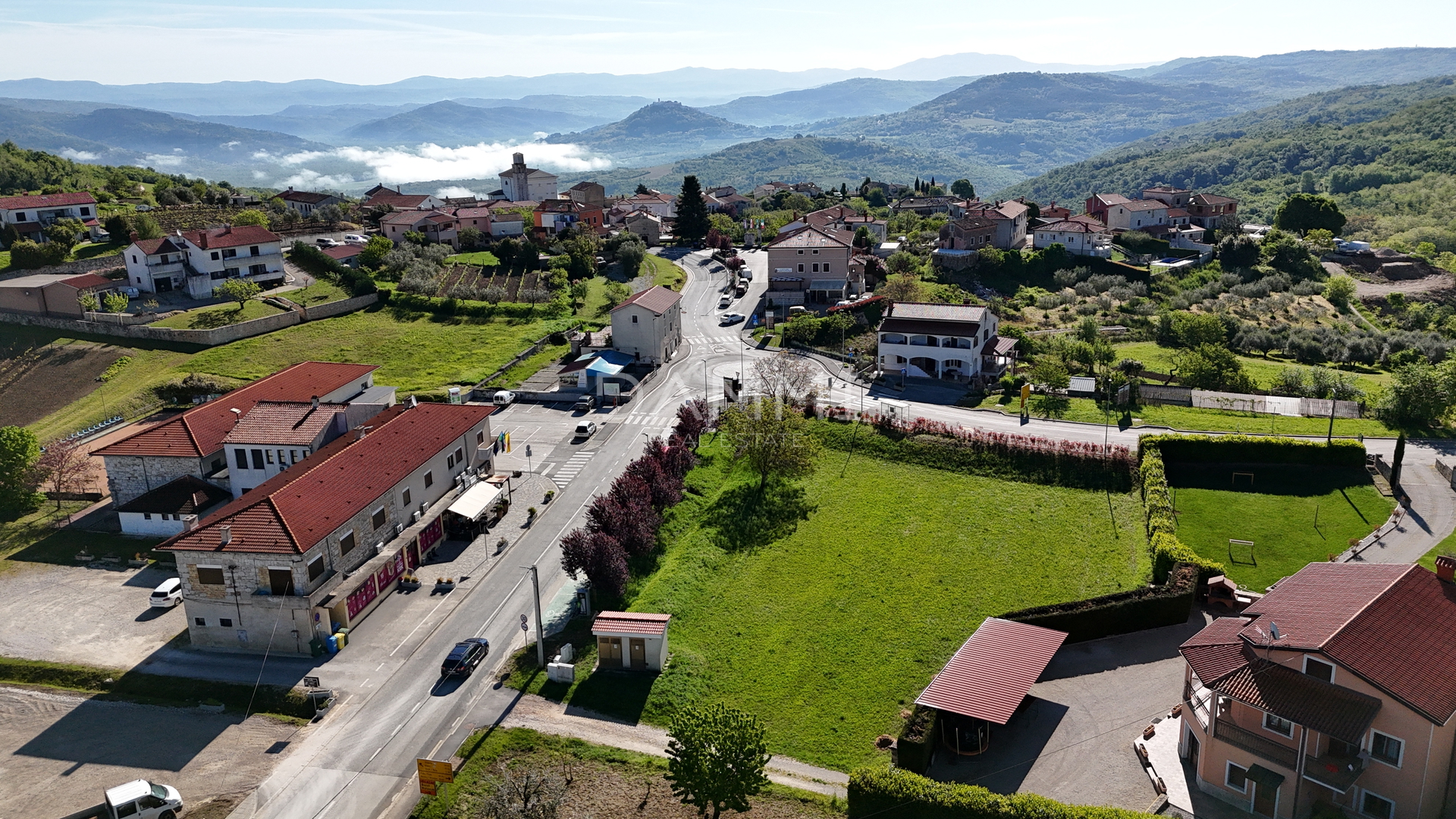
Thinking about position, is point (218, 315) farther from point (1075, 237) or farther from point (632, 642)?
point (1075, 237)

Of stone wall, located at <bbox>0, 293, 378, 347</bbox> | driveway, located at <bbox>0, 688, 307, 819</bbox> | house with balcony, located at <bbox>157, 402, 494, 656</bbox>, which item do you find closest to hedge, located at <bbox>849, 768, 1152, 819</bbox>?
driveway, located at <bbox>0, 688, 307, 819</bbox>

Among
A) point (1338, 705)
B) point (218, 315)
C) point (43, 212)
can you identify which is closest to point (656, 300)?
point (218, 315)

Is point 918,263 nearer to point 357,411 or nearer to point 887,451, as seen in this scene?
point 887,451

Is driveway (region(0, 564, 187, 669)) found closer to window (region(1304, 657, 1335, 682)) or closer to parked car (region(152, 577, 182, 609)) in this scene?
parked car (region(152, 577, 182, 609))

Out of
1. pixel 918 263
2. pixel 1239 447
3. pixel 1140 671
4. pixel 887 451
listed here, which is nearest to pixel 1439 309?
pixel 918 263

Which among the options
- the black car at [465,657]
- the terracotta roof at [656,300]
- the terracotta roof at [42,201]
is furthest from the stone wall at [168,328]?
the black car at [465,657]

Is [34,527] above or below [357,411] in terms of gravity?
below
